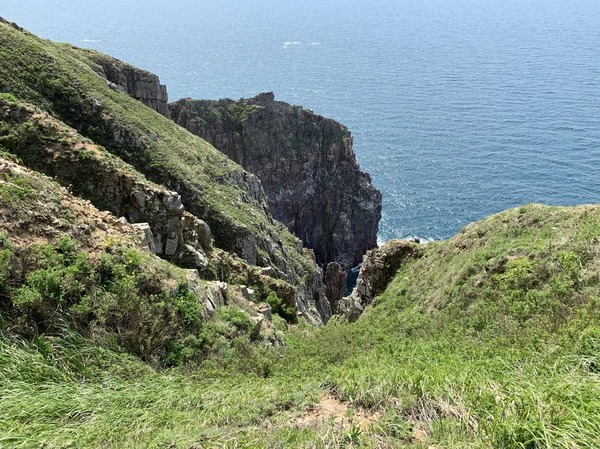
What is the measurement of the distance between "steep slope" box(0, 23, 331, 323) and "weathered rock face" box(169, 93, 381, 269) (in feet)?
174

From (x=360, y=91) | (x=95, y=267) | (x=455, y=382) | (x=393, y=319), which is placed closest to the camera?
(x=455, y=382)

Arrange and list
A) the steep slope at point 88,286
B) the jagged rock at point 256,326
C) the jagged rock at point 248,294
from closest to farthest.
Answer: the steep slope at point 88,286, the jagged rock at point 256,326, the jagged rock at point 248,294

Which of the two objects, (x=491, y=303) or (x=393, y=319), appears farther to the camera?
(x=393, y=319)

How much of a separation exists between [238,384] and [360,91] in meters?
177

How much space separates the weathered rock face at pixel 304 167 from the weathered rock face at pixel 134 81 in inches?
1207

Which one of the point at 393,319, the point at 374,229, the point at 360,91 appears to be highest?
the point at 360,91

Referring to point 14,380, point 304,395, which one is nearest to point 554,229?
point 304,395

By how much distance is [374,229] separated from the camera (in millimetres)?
101438

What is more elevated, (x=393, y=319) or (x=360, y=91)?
(x=360, y=91)

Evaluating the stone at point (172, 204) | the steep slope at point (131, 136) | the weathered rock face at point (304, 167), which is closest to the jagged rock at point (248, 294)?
the stone at point (172, 204)

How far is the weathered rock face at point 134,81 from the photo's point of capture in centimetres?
5553

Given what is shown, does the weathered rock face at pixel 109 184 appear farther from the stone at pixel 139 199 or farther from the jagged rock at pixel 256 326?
the jagged rock at pixel 256 326

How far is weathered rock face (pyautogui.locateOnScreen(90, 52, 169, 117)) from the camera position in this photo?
55531 mm

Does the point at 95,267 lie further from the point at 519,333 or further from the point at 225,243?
the point at 225,243
